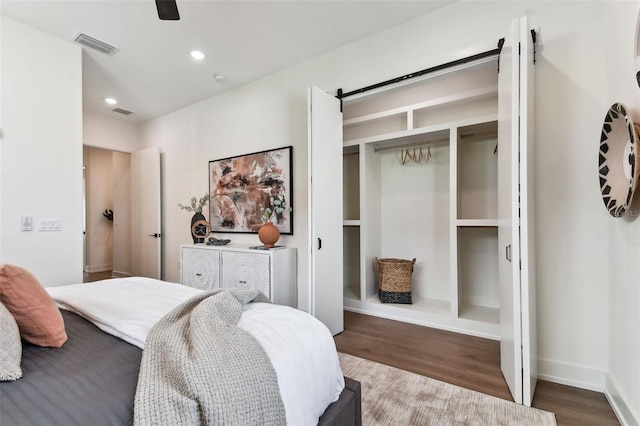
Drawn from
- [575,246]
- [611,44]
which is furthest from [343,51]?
[575,246]

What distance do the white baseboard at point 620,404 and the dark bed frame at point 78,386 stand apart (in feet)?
4.90

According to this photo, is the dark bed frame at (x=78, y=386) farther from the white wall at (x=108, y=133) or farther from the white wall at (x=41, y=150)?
the white wall at (x=108, y=133)

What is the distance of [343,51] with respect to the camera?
298 centimetres

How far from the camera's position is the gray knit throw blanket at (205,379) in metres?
0.72

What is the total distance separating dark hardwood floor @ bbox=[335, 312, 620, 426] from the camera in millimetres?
1709

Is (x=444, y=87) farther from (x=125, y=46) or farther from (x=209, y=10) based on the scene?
(x=125, y=46)

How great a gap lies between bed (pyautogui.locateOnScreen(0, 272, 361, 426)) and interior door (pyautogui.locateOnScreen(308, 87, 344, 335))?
1.29 m

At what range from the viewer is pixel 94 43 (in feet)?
9.40

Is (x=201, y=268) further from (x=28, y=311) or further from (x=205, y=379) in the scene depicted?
(x=205, y=379)

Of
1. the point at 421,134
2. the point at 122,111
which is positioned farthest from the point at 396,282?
the point at 122,111

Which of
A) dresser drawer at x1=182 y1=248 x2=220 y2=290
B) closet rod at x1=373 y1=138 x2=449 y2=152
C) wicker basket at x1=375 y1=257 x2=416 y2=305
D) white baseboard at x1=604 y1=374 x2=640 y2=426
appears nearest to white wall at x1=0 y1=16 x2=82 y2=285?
dresser drawer at x1=182 y1=248 x2=220 y2=290

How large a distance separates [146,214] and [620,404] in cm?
554

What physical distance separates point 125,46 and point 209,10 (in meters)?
1.15

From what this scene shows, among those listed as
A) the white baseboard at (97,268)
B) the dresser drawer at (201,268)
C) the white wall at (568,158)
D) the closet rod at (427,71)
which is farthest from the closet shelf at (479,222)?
the white baseboard at (97,268)
